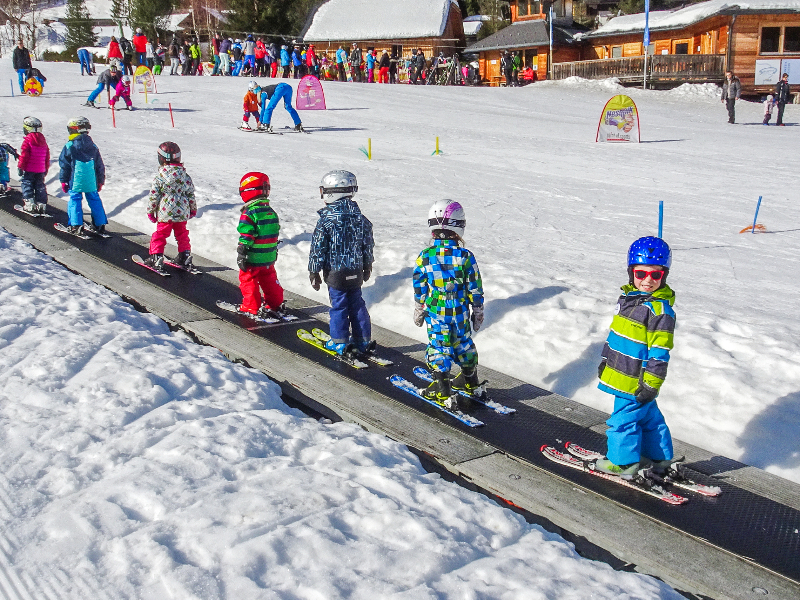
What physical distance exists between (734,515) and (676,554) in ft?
2.09

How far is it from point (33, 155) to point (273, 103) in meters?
10.2

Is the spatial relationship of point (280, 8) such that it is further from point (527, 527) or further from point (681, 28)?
point (527, 527)

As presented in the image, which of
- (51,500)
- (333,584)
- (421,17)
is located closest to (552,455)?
(333,584)

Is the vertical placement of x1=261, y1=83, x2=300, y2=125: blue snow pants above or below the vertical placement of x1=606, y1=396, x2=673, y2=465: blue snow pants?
above

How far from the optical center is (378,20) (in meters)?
50.6

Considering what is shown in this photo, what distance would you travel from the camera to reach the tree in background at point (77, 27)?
5912 centimetres

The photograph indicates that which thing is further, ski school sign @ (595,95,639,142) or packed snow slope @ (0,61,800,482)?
ski school sign @ (595,95,639,142)

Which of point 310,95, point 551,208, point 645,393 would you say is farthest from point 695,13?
point 645,393

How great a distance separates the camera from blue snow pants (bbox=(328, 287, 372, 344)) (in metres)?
6.59

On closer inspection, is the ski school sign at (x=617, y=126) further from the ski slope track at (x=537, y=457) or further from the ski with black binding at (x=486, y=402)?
the ski with black binding at (x=486, y=402)

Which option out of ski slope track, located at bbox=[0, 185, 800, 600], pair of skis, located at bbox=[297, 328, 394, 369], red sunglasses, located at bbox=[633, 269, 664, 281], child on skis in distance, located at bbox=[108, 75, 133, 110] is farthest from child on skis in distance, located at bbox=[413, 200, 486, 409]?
child on skis in distance, located at bbox=[108, 75, 133, 110]

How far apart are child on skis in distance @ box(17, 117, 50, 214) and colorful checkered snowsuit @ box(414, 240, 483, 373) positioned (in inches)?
362

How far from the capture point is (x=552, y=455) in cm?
484

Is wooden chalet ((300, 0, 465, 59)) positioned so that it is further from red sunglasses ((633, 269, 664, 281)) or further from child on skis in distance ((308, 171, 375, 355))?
red sunglasses ((633, 269, 664, 281))
